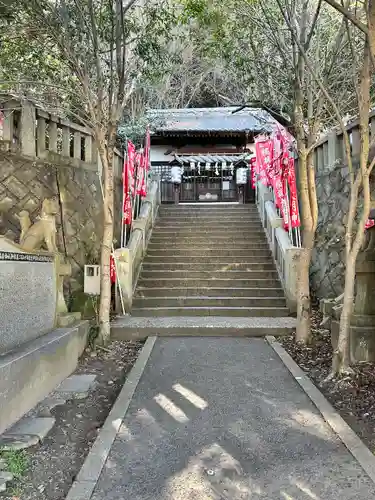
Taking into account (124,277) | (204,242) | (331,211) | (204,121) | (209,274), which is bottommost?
(209,274)

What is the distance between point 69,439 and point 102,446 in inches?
20.9

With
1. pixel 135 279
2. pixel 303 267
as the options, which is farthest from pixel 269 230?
pixel 303 267

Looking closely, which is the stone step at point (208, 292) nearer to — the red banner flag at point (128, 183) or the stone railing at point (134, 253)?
the stone railing at point (134, 253)

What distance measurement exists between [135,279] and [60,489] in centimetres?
758

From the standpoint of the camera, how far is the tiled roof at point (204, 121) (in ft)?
65.5

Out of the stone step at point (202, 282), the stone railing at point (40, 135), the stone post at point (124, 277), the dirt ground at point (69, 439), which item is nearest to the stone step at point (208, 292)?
the stone step at point (202, 282)

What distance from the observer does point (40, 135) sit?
30.5 feet

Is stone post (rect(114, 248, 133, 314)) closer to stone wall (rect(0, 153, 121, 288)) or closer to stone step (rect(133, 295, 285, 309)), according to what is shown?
stone step (rect(133, 295, 285, 309))

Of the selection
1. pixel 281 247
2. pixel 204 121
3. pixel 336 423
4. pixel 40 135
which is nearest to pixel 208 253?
pixel 281 247

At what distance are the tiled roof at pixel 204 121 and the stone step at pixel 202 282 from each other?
31.3 ft

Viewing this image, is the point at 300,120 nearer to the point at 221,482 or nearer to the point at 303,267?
the point at 303,267

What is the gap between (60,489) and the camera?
3.37 meters

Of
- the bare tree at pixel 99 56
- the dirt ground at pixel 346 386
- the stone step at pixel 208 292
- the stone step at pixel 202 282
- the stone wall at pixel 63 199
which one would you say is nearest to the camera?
the dirt ground at pixel 346 386

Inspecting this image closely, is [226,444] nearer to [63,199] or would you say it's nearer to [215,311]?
[215,311]
